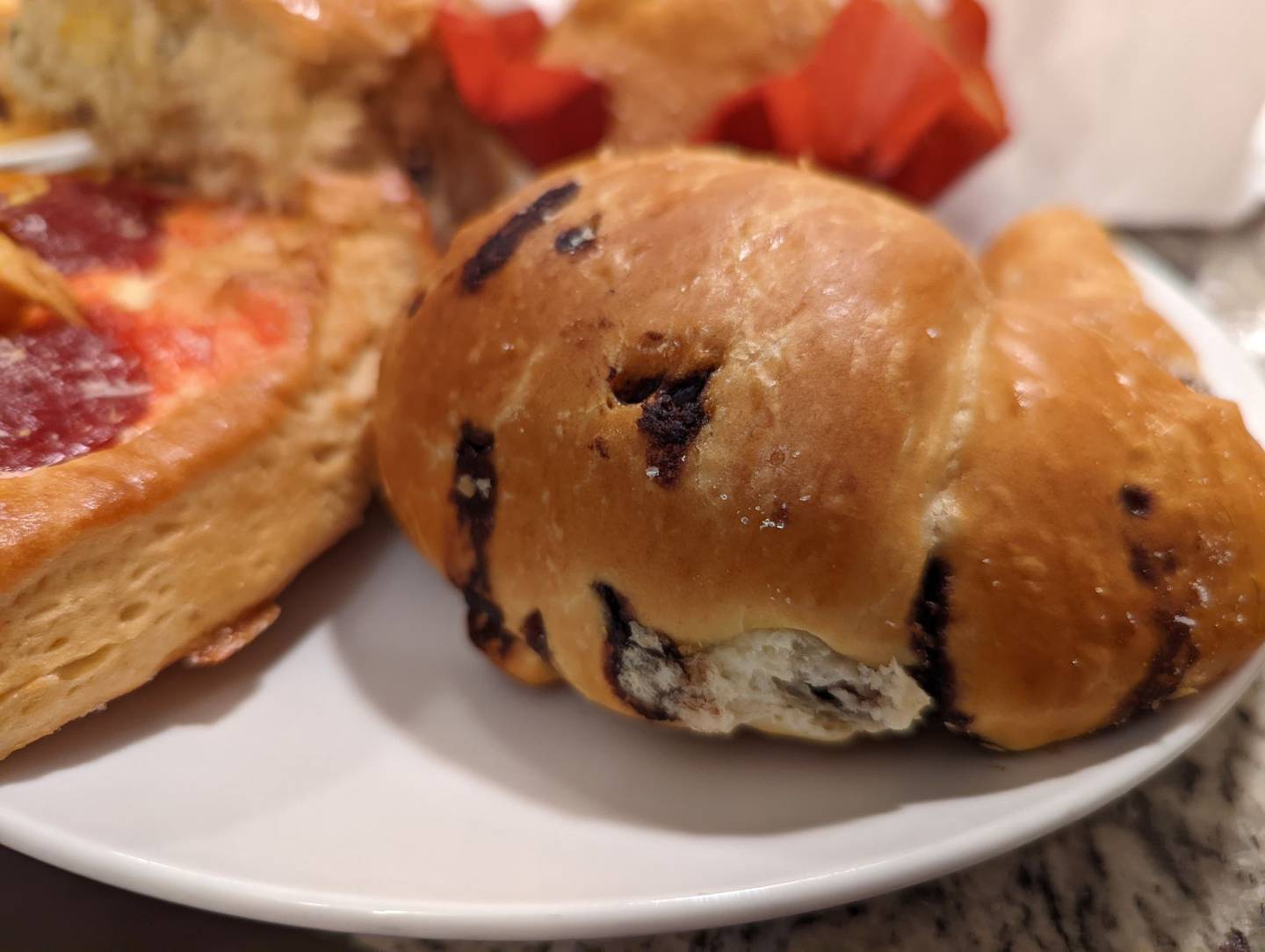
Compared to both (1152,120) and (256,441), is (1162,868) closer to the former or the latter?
(256,441)

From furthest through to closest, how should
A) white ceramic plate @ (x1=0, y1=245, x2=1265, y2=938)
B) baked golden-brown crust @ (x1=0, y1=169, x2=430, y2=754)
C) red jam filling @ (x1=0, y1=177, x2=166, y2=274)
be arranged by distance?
red jam filling @ (x1=0, y1=177, x2=166, y2=274) < baked golden-brown crust @ (x1=0, y1=169, x2=430, y2=754) < white ceramic plate @ (x1=0, y1=245, x2=1265, y2=938)

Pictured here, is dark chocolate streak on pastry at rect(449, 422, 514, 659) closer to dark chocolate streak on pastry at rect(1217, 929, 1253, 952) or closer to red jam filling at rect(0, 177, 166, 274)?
red jam filling at rect(0, 177, 166, 274)

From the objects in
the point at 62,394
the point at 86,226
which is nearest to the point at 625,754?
the point at 62,394

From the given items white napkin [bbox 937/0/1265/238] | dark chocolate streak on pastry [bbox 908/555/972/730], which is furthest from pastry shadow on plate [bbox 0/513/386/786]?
white napkin [bbox 937/0/1265/238]

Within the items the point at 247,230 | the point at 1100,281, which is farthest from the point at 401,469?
the point at 1100,281

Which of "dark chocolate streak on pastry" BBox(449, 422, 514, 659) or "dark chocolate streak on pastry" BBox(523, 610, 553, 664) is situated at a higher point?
"dark chocolate streak on pastry" BBox(449, 422, 514, 659)

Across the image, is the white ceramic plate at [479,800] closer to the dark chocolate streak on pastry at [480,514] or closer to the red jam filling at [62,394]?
the dark chocolate streak on pastry at [480,514]

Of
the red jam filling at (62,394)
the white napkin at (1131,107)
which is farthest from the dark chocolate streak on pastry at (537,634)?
the white napkin at (1131,107)
